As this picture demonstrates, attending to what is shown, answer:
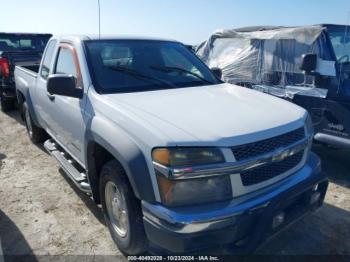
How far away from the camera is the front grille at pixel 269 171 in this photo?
7.85 ft

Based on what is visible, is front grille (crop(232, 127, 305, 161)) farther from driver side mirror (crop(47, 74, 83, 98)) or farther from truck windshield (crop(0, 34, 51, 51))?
truck windshield (crop(0, 34, 51, 51))

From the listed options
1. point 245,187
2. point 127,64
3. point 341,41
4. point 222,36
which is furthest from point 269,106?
point 222,36

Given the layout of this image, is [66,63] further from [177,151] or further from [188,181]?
[188,181]

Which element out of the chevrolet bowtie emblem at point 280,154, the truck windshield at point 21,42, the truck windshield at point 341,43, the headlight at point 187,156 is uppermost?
the truck windshield at point 341,43

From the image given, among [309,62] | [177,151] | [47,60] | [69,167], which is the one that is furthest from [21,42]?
[177,151]

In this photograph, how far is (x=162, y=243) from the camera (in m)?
2.30

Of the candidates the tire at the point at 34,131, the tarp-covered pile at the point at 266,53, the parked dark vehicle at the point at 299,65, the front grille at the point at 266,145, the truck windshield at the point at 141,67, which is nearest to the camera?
the front grille at the point at 266,145

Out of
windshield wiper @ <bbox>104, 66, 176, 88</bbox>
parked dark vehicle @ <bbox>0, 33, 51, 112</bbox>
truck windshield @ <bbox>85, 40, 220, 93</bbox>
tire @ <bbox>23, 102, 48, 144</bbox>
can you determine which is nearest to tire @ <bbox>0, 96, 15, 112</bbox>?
parked dark vehicle @ <bbox>0, 33, 51, 112</bbox>

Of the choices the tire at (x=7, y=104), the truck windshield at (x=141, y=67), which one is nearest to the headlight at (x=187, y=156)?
the truck windshield at (x=141, y=67)

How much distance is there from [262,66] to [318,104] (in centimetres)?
193

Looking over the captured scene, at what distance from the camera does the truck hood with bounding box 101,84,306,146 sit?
7.55ft

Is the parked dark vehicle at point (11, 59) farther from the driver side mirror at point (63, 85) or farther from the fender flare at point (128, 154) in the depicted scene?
the fender flare at point (128, 154)

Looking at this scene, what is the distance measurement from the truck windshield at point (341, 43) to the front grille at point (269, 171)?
3236 mm

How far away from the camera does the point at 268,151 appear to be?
2467mm
